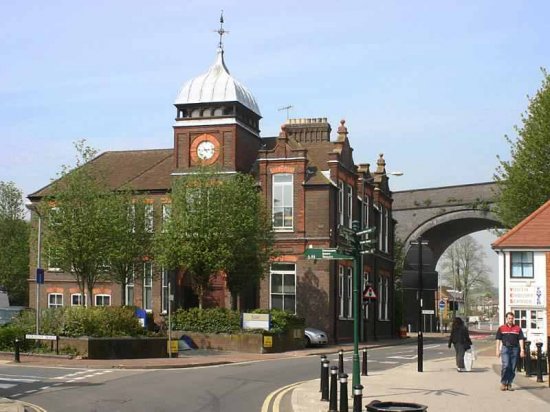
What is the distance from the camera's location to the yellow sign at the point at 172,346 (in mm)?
30391

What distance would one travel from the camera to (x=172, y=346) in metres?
30.6

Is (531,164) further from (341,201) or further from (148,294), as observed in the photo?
(148,294)

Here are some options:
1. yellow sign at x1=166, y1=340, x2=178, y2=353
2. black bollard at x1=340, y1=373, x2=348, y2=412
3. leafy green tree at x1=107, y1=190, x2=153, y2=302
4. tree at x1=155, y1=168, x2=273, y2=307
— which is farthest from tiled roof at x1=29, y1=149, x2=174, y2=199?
black bollard at x1=340, y1=373, x2=348, y2=412

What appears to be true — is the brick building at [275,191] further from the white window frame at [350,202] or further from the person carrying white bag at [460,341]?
the person carrying white bag at [460,341]

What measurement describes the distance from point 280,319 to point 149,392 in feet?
64.0

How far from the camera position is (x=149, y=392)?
1817cm

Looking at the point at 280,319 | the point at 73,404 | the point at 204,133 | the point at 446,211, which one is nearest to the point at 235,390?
the point at 73,404

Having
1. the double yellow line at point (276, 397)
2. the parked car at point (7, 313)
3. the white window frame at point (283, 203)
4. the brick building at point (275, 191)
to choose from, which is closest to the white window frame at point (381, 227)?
the brick building at point (275, 191)

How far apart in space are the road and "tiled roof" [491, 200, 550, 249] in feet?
45.6

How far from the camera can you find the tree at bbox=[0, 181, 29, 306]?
6569 centimetres

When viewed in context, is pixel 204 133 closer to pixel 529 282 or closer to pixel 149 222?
pixel 149 222

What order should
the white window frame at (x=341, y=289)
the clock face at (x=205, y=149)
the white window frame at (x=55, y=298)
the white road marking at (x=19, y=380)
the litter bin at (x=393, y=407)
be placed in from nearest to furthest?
1. the litter bin at (x=393, y=407)
2. the white road marking at (x=19, y=380)
3. the white window frame at (x=341, y=289)
4. the clock face at (x=205, y=149)
5. the white window frame at (x=55, y=298)

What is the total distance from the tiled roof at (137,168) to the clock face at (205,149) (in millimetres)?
3410

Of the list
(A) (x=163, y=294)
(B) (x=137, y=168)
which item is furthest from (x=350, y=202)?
(B) (x=137, y=168)
